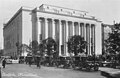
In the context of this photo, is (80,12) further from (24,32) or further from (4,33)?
(4,33)

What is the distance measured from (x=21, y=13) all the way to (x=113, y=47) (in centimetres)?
7216

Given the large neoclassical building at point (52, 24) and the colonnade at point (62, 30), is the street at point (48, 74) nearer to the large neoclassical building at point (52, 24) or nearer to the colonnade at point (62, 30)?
the large neoclassical building at point (52, 24)

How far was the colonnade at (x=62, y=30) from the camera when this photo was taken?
308 feet

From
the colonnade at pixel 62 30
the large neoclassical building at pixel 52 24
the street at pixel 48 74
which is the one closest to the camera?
the street at pixel 48 74

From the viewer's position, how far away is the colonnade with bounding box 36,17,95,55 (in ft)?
308

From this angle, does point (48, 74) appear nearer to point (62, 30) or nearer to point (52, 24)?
point (52, 24)

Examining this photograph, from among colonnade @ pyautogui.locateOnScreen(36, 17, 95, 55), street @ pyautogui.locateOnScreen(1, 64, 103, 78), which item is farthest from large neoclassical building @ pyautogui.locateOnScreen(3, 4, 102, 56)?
street @ pyautogui.locateOnScreen(1, 64, 103, 78)

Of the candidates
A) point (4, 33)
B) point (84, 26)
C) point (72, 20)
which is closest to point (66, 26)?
point (72, 20)

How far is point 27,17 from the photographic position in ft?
310

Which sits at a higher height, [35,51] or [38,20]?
[38,20]

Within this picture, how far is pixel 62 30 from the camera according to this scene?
100125 millimetres

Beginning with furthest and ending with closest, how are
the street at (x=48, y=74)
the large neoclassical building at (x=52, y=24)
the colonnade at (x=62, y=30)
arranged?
the colonnade at (x=62, y=30) → the large neoclassical building at (x=52, y=24) → the street at (x=48, y=74)

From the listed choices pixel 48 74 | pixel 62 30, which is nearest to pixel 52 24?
pixel 62 30

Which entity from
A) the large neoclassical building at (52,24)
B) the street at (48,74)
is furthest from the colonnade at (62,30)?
the street at (48,74)
